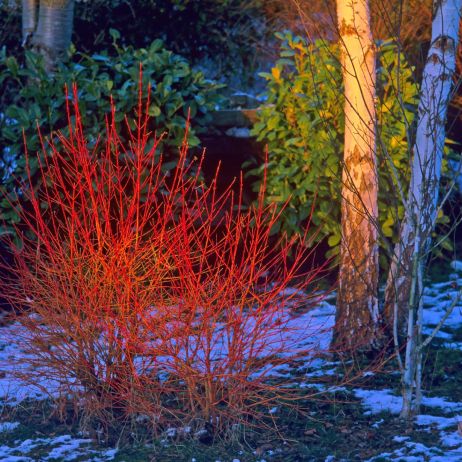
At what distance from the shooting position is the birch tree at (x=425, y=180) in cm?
431

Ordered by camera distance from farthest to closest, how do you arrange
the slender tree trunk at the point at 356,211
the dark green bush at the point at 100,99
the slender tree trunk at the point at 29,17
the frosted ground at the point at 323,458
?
1. the slender tree trunk at the point at 29,17
2. the dark green bush at the point at 100,99
3. the slender tree trunk at the point at 356,211
4. the frosted ground at the point at 323,458

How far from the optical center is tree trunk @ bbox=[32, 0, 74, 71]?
7457mm

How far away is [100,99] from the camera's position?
22.4ft

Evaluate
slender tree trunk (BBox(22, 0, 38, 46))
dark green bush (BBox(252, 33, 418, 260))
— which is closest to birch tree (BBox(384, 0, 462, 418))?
dark green bush (BBox(252, 33, 418, 260))

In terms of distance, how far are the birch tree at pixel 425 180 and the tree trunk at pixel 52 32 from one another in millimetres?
3696

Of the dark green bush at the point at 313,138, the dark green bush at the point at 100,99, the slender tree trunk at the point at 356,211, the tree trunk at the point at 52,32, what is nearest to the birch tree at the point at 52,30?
the tree trunk at the point at 52,32

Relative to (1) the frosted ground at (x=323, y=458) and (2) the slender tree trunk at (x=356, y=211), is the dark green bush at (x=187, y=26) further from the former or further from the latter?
(1) the frosted ground at (x=323, y=458)

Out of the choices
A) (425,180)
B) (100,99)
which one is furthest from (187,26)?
(425,180)

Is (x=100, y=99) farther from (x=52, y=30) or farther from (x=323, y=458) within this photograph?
(x=323, y=458)

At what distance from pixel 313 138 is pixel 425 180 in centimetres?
308

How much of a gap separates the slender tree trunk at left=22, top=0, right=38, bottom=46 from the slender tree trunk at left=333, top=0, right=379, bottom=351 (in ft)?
11.1

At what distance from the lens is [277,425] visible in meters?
4.55

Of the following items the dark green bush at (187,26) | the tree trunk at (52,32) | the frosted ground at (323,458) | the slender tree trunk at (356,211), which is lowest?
the frosted ground at (323,458)

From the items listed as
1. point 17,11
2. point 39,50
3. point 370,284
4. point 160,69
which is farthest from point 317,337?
point 17,11
